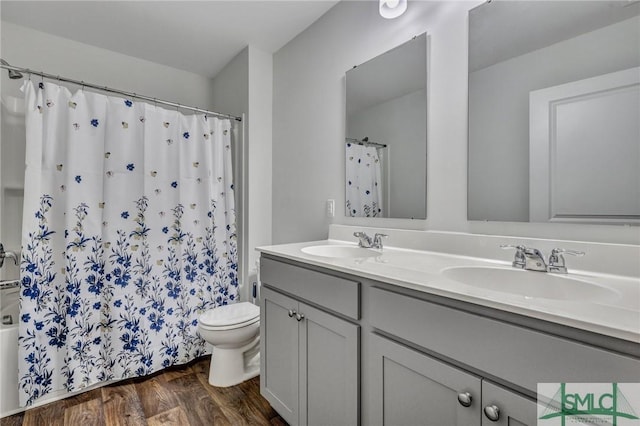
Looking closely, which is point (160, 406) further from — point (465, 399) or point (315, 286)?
point (465, 399)

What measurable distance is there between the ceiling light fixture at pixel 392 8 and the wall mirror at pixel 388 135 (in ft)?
0.47

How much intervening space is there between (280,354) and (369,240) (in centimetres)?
71

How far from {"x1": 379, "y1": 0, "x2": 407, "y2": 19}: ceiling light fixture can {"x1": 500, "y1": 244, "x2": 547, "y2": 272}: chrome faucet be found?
1.19m

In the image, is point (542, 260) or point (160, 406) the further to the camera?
point (160, 406)

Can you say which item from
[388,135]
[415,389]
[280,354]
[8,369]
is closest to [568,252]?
[415,389]

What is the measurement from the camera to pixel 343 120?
184cm

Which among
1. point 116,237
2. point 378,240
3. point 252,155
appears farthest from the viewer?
point 252,155

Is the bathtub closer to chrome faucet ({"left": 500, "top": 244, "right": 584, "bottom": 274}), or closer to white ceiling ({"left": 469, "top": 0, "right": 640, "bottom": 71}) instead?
chrome faucet ({"left": 500, "top": 244, "right": 584, "bottom": 274})

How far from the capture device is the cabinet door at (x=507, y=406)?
0.65 meters

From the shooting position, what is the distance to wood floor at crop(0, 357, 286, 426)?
1.54m

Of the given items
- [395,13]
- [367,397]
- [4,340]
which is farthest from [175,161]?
[367,397]

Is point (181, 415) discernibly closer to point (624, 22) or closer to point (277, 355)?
point (277, 355)

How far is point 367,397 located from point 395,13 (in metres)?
1.66

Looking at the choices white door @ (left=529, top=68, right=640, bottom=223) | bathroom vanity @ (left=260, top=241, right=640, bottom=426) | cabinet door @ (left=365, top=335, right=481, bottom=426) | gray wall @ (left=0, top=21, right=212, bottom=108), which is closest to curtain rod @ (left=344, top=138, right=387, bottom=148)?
bathroom vanity @ (left=260, top=241, right=640, bottom=426)
